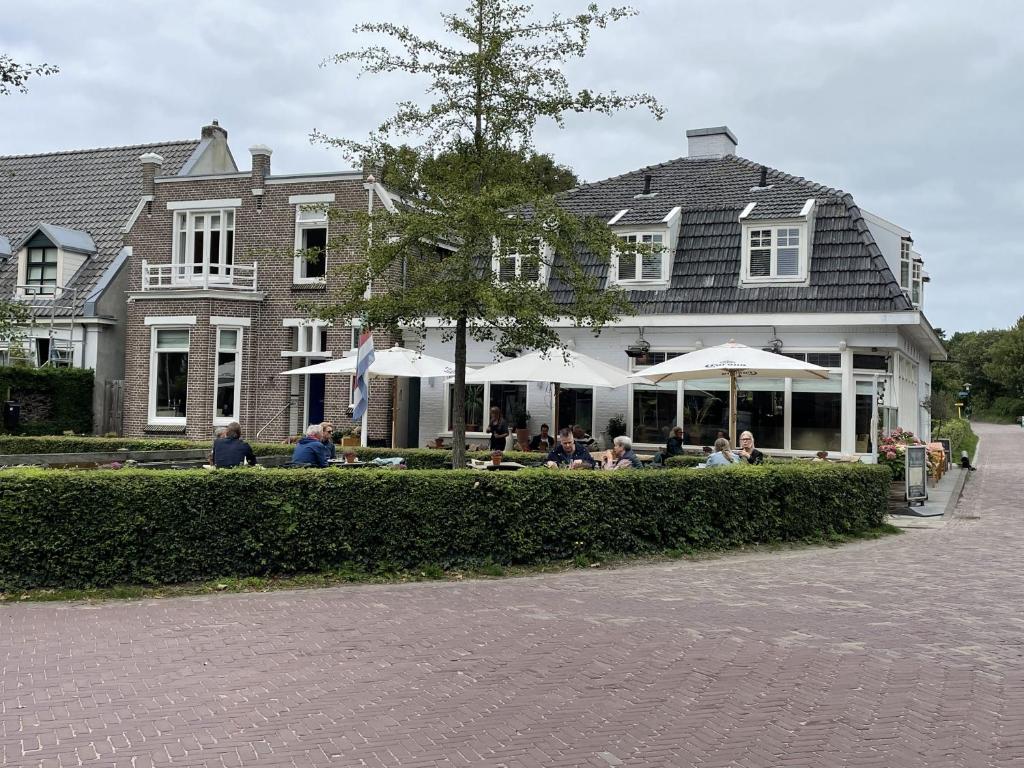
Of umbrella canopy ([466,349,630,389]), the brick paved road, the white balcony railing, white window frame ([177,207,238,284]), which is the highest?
white window frame ([177,207,238,284])

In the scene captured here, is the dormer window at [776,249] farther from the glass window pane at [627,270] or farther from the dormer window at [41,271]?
the dormer window at [41,271]

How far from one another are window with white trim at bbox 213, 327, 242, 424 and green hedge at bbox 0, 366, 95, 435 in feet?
12.9

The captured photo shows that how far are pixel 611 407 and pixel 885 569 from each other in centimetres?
1166

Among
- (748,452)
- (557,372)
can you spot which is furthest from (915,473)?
(557,372)

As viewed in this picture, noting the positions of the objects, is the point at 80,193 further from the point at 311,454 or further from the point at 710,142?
the point at 311,454

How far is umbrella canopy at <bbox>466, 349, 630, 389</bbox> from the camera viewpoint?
17.8 meters

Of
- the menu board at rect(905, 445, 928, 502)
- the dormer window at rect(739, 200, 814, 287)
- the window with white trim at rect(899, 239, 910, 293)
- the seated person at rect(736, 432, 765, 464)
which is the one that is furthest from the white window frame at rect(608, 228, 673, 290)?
the seated person at rect(736, 432, 765, 464)

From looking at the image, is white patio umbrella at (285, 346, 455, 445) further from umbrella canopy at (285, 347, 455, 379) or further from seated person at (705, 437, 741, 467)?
seated person at (705, 437, 741, 467)

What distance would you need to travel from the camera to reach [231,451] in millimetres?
12641

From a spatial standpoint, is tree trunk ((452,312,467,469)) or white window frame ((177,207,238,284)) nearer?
tree trunk ((452,312,467,469))

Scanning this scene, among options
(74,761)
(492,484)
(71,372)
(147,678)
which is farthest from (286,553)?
(71,372)

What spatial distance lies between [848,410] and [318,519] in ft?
44.6

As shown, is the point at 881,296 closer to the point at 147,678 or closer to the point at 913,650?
the point at 913,650

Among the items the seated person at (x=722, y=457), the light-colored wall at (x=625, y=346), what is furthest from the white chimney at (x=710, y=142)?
the seated person at (x=722, y=457)
